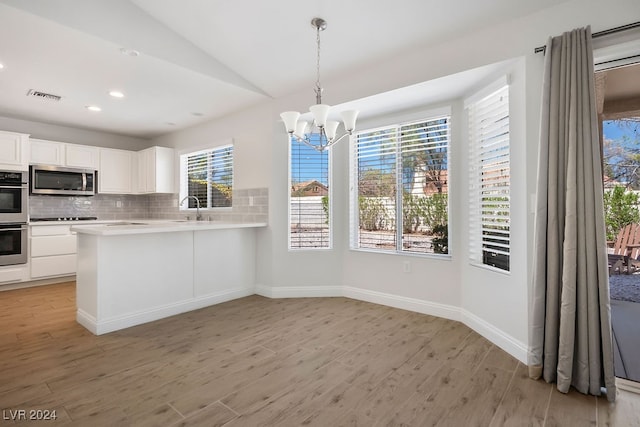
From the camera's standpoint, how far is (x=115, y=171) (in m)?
5.65

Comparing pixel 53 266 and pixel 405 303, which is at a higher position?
pixel 53 266

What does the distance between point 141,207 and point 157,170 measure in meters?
1.31

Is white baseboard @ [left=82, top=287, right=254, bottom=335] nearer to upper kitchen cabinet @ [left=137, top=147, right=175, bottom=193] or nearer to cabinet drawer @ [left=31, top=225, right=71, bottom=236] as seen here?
cabinet drawer @ [left=31, top=225, right=71, bottom=236]

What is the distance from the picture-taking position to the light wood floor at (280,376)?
1748 millimetres

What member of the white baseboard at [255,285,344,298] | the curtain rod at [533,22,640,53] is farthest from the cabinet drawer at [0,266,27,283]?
the curtain rod at [533,22,640,53]

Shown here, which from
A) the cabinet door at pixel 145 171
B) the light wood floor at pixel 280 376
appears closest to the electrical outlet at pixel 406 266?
the light wood floor at pixel 280 376

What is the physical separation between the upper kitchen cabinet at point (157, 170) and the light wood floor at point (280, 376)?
8.75 ft

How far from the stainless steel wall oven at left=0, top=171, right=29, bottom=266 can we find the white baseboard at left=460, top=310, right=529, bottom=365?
5.70 metres

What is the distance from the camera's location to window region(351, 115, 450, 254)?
3.38 metres

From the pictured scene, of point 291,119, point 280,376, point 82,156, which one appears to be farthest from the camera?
point 82,156

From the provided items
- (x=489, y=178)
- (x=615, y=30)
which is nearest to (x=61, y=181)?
(x=489, y=178)

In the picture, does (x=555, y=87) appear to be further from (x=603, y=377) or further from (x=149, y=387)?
(x=149, y=387)

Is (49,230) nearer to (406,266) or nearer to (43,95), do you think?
(43,95)

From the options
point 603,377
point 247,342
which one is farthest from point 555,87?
point 247,342
